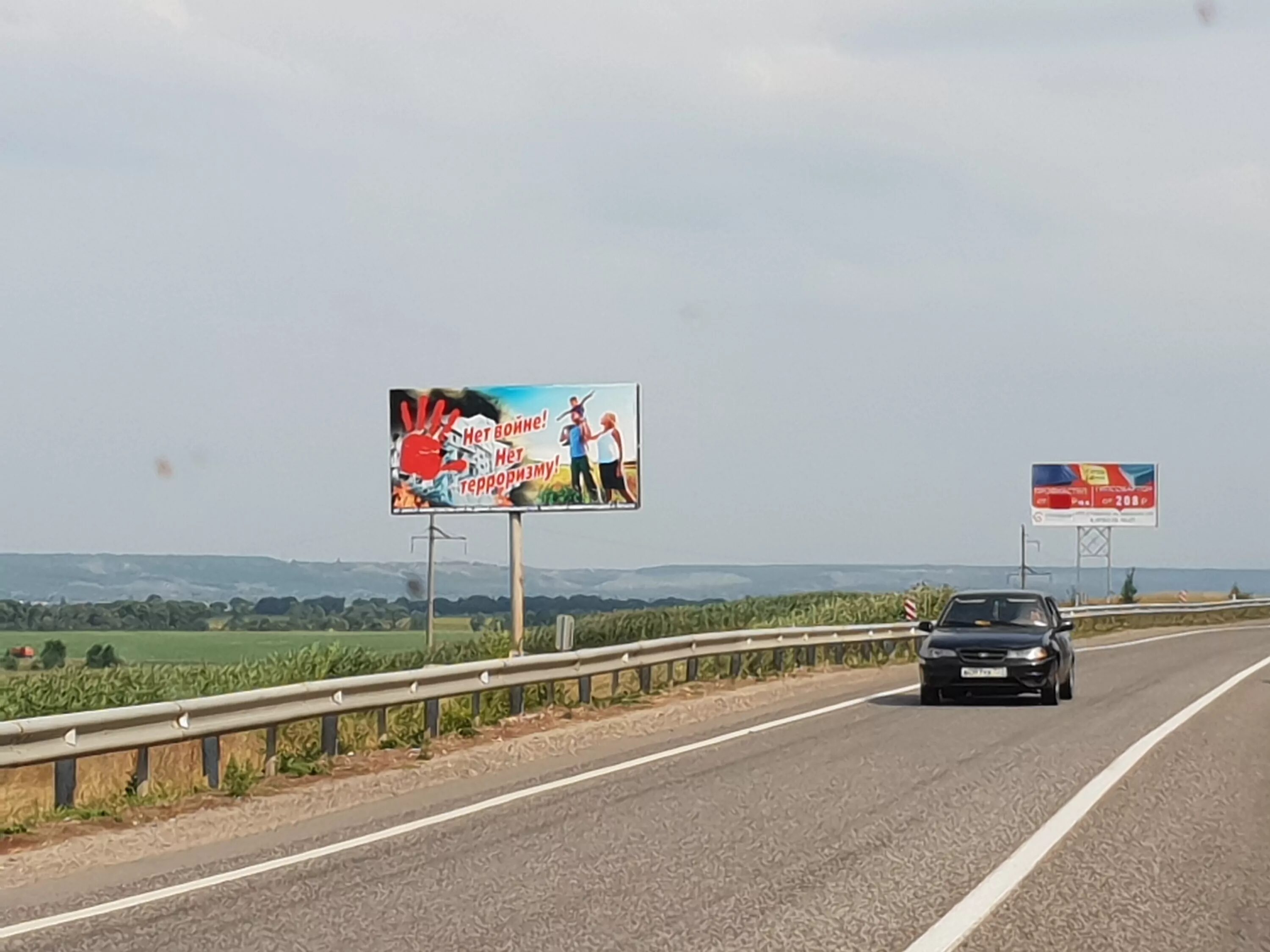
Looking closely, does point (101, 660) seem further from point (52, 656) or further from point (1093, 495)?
point (1093, 495)

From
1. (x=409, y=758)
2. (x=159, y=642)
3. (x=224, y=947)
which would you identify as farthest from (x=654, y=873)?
(x=159, y=642)

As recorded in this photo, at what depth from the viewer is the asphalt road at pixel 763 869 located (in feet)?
29.2

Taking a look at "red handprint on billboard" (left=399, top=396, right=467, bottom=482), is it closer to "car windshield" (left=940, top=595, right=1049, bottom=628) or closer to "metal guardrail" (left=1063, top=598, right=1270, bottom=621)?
"metal guardrail" (left=1063, top=598, right=1270, bottom=621)

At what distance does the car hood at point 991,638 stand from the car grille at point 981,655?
0.05 metres

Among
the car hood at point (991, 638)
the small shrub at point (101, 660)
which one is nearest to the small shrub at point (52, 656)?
the small shrub at point (101, 660)

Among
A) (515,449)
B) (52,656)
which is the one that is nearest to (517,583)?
(515,449)

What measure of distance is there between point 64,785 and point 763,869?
5.65 metres

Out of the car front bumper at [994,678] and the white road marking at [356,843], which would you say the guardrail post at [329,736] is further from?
the car front bumper at [994,678]

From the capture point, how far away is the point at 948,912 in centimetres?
934

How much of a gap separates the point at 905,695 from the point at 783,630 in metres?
6.09

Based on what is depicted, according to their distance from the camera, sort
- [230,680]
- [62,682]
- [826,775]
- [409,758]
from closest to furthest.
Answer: [826,775] → [409,758] → [62,682] → [230,680]

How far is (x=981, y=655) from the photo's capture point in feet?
79.7

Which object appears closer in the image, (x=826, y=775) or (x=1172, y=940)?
(x=1172, y=940)

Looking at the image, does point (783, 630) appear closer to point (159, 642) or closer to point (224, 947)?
point (224, 947)
